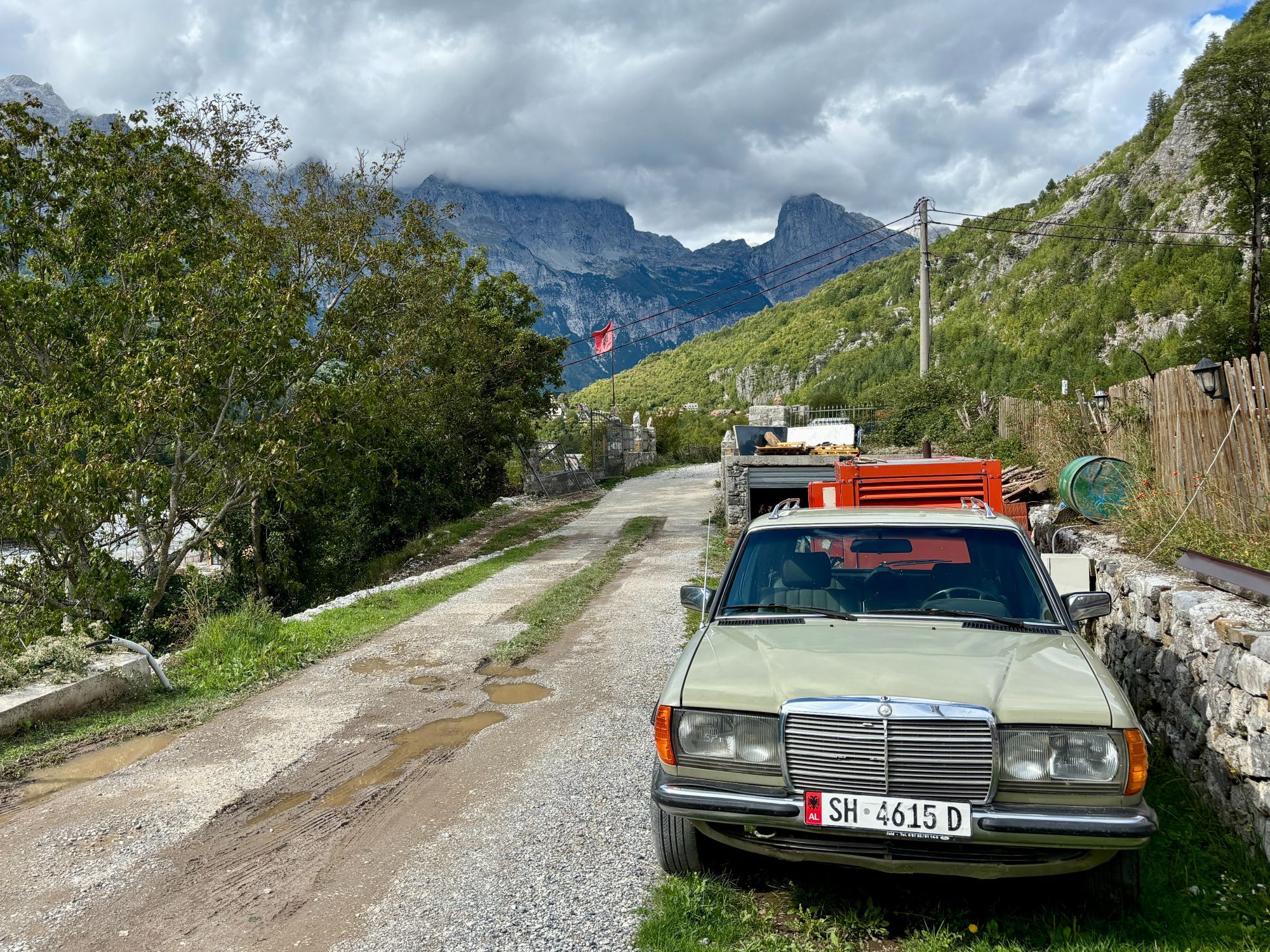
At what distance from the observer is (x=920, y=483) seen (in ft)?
29.7

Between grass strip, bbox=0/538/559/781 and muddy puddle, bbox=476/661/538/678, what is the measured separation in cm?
185

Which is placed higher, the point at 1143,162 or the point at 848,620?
the point at 1143,162

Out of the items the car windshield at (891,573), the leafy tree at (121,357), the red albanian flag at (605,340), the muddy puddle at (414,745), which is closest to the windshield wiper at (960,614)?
the car windshield at (891,573)

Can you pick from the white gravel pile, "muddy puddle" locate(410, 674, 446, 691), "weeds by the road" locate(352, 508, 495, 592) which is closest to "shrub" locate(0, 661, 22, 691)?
"muddy puddle" locate(410, 674, 446, 691)

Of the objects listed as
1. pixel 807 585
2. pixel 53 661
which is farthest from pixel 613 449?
pixel 807 585

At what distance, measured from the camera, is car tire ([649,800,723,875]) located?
3.62m

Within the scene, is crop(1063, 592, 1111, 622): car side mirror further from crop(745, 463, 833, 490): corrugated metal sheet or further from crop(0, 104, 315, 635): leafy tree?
crop(745, 463, 833, 490): corrugated metal sheet

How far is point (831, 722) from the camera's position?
3170mm

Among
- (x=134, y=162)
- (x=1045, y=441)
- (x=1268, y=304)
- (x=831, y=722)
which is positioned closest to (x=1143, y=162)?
(x=1268, y=304)

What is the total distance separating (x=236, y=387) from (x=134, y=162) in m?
4.39

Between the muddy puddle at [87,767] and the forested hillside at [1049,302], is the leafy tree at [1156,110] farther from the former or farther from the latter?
the muddy puddle at [87,767]

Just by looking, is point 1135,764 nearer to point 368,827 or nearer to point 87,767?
point 368,827

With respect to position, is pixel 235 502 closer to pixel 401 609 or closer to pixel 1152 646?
pixel 401 609

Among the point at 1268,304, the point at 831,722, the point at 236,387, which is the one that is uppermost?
the point at 1268,304
